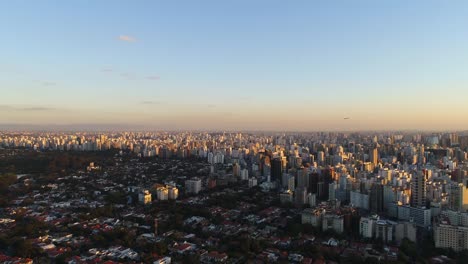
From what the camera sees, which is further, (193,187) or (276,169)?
(276,169)

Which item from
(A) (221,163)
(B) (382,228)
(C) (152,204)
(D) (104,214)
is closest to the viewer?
(B) (382,228)

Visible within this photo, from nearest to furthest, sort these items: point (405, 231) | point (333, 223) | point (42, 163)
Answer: point (405, 231), point (333, 223), point (42, 163)

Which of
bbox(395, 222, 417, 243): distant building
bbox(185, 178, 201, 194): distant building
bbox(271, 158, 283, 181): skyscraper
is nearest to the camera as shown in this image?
bbox(395, 222, 417, 243): distant building

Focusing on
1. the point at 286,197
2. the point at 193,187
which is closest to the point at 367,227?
the point at 286,197

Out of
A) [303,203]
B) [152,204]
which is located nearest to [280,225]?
[303,203]

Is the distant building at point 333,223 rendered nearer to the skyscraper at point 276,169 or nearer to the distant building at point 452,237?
the distant building at point 452,237

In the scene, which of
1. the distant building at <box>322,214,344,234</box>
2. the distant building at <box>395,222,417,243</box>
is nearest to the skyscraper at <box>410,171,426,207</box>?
the distant building at <box>395,222,417,243</box>

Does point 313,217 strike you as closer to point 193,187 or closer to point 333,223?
point 333,223

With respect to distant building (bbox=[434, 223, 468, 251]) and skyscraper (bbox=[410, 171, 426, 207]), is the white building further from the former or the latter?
skyscraper (bbox=[410, 171, 426, 207])

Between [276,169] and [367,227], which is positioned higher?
[276,169]

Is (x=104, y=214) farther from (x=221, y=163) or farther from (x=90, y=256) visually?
(x=221, y=163)

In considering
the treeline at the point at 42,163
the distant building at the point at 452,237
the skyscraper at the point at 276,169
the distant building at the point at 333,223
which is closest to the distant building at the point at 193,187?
the skyscraper at the point at 276,169
